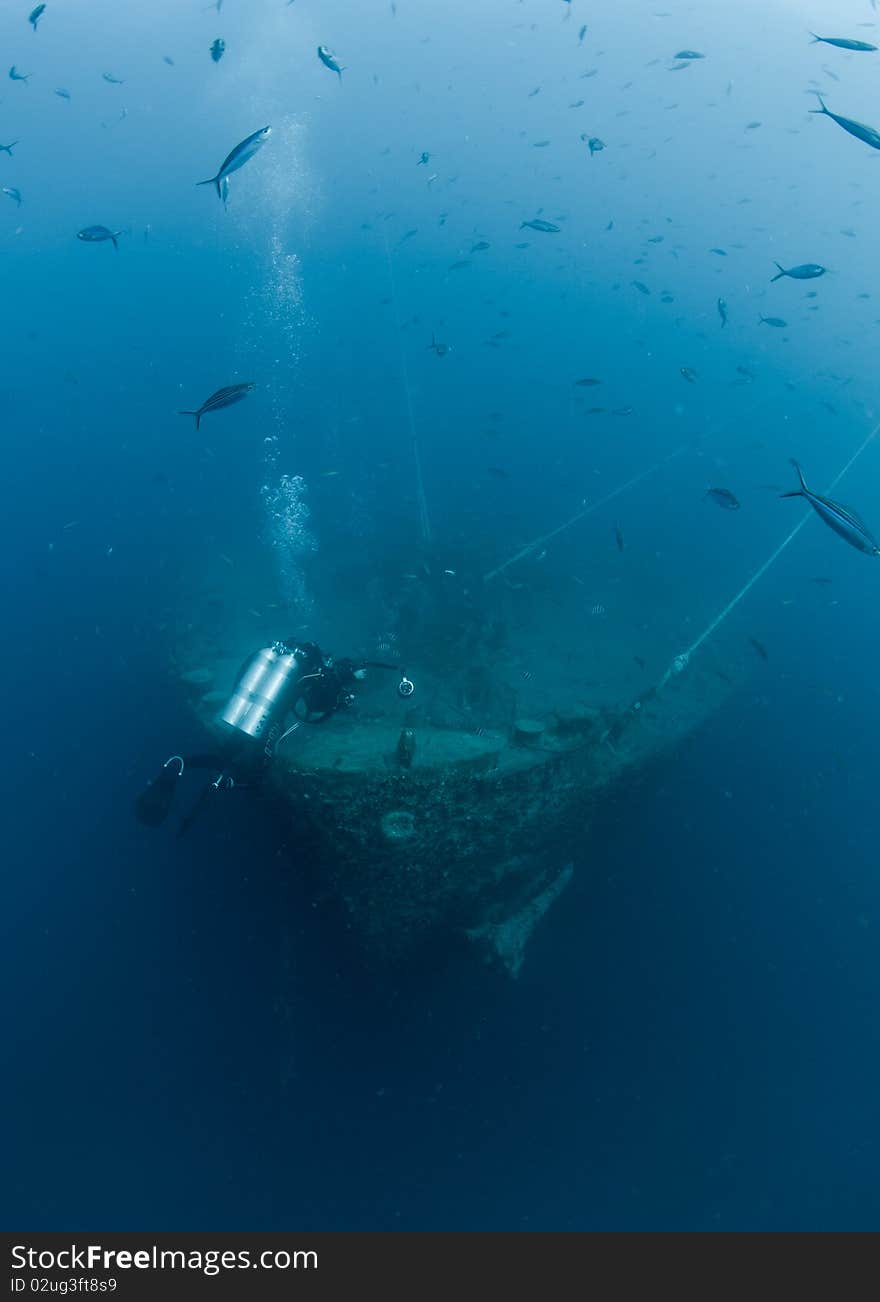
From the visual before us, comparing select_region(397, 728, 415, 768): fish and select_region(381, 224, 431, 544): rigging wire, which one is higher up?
select_region(397, 728, 415, 768): fish

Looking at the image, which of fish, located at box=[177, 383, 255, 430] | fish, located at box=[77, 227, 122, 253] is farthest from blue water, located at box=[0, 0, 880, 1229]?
fish, located at box=[77, 227, 122, 253]

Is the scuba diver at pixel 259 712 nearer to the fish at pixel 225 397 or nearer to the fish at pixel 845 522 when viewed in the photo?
the fish at pixel 225 397

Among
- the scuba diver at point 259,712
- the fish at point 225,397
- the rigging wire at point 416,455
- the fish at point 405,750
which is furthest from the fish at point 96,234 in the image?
the fish at point 405,750

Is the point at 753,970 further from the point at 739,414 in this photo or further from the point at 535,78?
the point at 535,78

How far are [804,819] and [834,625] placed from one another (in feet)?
22.7

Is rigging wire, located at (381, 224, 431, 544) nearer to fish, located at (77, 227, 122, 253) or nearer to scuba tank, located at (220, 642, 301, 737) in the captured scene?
fish, located at (77, 227, 122, 253)

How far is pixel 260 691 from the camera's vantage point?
213 inches

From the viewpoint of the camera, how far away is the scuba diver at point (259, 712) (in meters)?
5.37

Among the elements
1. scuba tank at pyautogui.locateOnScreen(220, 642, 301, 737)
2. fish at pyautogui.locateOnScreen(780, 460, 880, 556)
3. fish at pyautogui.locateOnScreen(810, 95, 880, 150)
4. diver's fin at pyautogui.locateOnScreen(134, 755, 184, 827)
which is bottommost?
diver's fin at pyautogui.locateOnScreen(134, 755, 184, 827)

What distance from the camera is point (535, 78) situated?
84812mm

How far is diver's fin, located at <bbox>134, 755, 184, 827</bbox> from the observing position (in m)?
5.57

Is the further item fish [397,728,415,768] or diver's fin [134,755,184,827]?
diver's fin [134,755,184,827]

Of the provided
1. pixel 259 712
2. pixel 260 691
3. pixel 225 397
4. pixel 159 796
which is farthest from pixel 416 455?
pixel 159 796

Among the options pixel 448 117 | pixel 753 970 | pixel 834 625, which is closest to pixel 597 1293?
pixel 753 970
